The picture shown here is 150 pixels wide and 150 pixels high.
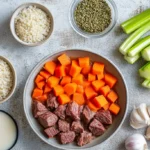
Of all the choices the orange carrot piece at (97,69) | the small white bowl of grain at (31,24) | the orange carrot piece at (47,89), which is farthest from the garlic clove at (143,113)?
the small white bowl of grain at (31,24)

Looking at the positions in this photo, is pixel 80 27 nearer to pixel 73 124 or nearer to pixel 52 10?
pixel 52 10

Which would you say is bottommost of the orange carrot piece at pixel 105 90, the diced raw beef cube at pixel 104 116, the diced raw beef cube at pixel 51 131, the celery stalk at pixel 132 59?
the diced raw beef cube at pixel 51 131

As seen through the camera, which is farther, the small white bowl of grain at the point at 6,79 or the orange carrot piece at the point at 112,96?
the orange carrot piece at the point at 112,96

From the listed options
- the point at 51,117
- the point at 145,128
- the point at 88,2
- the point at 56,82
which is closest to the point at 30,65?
the point at 56,82

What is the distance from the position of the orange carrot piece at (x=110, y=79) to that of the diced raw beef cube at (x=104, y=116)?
0.16m

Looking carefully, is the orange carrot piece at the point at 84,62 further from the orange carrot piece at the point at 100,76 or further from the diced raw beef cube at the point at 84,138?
the diced raw beef cube at the point at 84,138

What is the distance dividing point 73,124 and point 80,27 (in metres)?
0.58

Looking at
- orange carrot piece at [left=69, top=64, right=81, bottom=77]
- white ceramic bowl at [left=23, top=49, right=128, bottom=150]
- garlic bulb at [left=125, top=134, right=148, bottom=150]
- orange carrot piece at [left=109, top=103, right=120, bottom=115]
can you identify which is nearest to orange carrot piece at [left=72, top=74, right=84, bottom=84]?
orange carrot piece at [left=69, top=64, right=81, bottom=77]

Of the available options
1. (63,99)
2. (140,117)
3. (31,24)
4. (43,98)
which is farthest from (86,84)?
(31,24)

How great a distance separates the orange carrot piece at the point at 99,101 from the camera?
7.57ft

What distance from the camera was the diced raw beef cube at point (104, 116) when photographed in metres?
2.33

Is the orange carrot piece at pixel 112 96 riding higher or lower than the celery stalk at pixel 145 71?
lower

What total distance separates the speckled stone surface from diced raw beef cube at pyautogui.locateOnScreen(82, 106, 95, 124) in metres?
0.21

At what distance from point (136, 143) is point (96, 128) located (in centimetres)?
25
